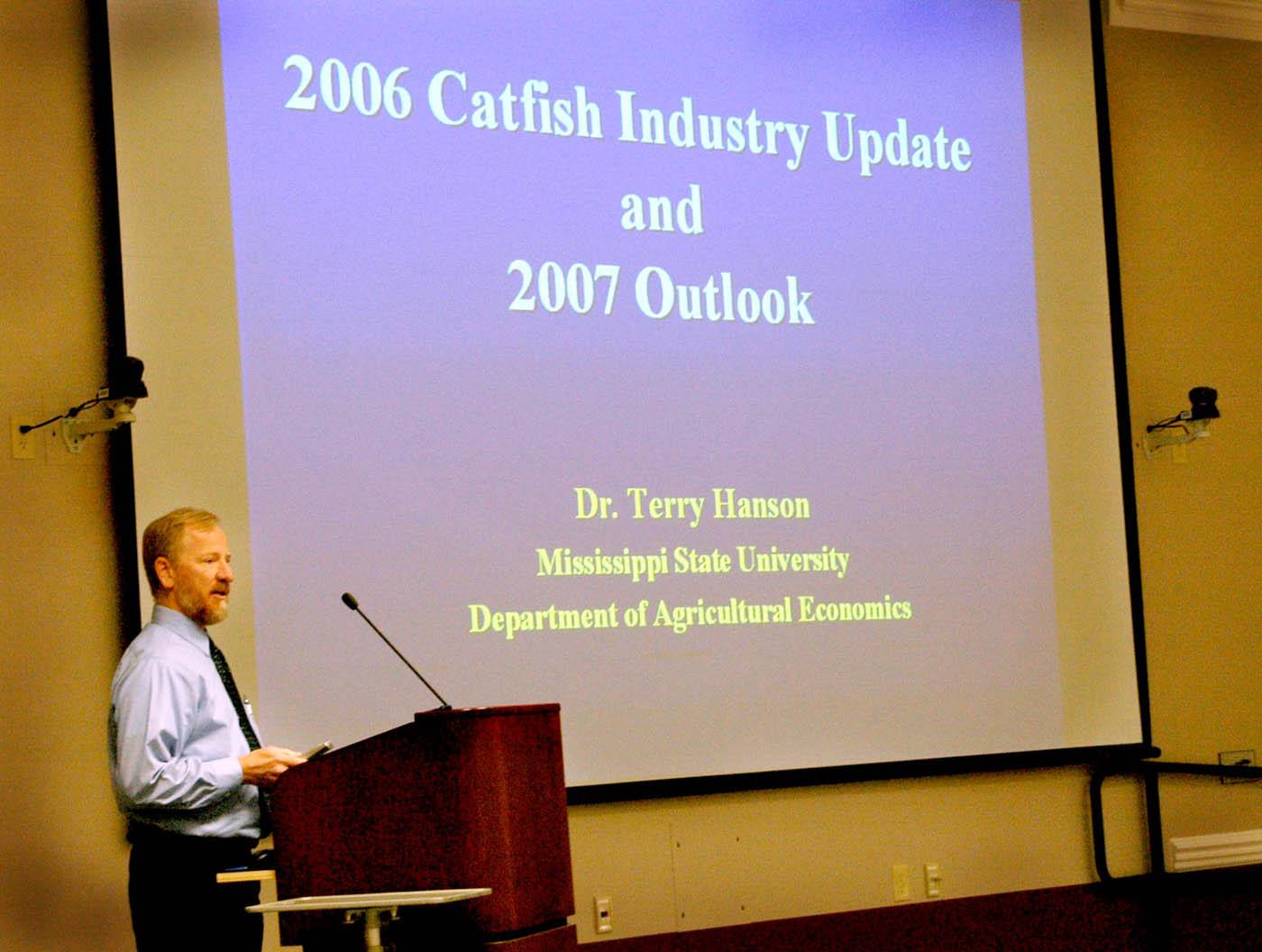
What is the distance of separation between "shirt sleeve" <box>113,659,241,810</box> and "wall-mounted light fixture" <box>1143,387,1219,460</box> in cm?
353

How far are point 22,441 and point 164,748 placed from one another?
155 centimetres

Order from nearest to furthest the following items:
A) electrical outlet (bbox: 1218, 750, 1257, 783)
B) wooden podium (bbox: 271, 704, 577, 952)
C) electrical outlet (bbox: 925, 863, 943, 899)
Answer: wooden podium (bbox: 271, 704, 577, 952) < electrical outlet (bbox: 925, 863, 943, 899) < electrical outlet (bbox: 1218, 750, 1257, 783)

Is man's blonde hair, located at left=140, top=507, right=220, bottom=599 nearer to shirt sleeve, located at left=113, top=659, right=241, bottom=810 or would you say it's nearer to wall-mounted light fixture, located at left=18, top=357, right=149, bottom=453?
shirt sleeve, located at left=113, top=659, right=241, bottom=810

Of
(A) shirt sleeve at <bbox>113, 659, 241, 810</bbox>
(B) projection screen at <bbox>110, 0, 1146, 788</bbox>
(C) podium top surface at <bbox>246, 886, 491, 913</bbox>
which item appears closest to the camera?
(C) podium top surface at <bbox>246, 886, 491, 913</bbox>

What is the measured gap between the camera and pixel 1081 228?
540 centimetres

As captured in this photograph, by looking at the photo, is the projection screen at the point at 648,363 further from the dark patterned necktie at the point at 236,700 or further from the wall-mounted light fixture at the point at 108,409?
the dark patterned necktie at the point at 236,700

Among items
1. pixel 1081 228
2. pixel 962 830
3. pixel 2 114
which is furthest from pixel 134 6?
pixel 962 830

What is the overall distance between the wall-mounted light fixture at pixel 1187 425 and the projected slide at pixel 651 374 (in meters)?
0.52

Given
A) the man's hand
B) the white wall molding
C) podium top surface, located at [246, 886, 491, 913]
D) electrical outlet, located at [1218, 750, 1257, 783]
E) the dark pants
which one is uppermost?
the white wall molding

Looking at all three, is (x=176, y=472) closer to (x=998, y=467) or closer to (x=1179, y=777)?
(x=998, y=467)

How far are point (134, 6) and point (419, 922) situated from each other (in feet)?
8.95

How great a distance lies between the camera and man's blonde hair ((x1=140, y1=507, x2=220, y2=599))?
3150mm

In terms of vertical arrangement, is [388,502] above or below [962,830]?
above

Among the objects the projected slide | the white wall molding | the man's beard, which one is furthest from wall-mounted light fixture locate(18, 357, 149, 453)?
the white wall molding
